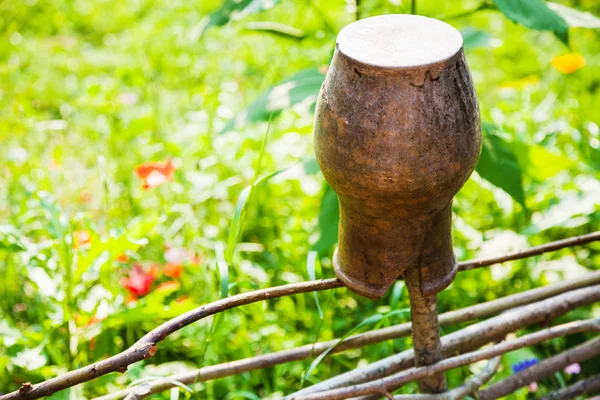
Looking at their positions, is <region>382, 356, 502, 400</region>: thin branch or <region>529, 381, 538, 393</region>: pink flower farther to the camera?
<region>529, 381, 538, 393</region>: pink flower

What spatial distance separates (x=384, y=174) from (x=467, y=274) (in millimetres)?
1316

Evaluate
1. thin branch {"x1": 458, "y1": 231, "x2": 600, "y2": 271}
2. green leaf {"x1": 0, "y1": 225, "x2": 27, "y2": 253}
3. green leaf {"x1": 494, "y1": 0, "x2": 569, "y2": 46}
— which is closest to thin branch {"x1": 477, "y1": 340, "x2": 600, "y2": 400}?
thin branch {"x1": 458, "y1": 231, "x2": 600, "y2": 271}

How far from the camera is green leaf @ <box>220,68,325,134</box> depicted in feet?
5.43

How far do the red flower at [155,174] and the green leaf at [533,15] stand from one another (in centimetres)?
125

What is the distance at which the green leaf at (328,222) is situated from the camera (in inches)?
62.2

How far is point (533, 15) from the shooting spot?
4.66 ft

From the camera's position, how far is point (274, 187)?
7.95 ft

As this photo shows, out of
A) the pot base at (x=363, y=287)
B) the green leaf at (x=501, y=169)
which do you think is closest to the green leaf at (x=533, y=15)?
the green leaf at (x=501, y=169)

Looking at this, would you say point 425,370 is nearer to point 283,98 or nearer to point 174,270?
point 283,98

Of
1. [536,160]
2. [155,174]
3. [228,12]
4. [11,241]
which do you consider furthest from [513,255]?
[155,174]

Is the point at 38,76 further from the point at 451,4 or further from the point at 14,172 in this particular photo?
the point at 451,4

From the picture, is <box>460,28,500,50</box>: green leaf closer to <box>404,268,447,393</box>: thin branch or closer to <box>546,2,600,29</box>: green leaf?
<box>546,2,600,29</box>: green leaf

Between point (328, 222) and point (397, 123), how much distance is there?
0.86 m

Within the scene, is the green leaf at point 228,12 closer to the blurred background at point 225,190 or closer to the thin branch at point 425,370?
the blurred background at point 225,190
